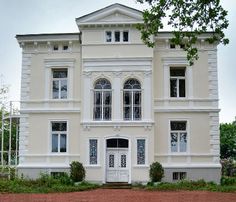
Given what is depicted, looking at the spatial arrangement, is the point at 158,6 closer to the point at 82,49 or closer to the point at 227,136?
the point at 82,49

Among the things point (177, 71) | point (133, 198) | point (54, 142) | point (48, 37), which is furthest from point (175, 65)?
point (133, 198)

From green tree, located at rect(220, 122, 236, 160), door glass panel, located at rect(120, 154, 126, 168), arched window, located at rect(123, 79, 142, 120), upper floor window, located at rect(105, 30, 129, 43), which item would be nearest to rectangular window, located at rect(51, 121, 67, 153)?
door glass panel, located at rect(120, 154, 126, 168)

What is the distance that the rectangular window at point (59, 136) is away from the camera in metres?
29.0

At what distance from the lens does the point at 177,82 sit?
29.3 m

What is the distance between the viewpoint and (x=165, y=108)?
2862 centimetres

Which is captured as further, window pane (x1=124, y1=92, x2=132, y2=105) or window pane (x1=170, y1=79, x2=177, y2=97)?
window pane (x1=170, y1=79, x2=177, y2=97)

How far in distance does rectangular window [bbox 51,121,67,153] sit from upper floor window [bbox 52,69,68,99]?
5.64 ft

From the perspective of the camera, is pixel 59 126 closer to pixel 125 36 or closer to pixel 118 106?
pixel 118 106

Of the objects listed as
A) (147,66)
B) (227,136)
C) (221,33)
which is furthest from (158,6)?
(227,136)

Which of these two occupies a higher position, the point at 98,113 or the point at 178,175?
the point at 98,113

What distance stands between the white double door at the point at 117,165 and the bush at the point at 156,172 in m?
1.73

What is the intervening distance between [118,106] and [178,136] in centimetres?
414

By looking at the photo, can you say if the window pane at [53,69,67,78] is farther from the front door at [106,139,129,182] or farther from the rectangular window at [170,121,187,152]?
→ the rectangular window at [170,121,187,152]

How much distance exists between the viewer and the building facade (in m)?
28.1
